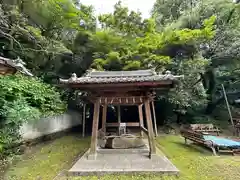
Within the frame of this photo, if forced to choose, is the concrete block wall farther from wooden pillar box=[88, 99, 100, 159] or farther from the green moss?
the green moss

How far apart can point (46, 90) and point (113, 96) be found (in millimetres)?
3819

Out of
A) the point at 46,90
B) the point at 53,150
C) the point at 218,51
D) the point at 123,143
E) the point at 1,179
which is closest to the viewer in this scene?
the point at 1,179

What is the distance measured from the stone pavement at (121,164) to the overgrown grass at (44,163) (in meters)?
0.70

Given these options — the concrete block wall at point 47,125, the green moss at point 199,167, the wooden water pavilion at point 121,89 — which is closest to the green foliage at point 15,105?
the concrete block wall at point 47,125

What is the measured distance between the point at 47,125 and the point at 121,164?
5.27 m

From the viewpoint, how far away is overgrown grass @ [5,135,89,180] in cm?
399

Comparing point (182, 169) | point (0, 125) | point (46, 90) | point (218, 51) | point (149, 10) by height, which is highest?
point (149, 10)

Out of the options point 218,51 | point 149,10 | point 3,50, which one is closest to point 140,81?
point 3,50

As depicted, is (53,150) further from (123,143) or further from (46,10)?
(46,10)

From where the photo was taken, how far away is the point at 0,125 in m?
4.71

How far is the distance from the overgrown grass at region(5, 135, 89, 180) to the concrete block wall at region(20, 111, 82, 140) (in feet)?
2.32

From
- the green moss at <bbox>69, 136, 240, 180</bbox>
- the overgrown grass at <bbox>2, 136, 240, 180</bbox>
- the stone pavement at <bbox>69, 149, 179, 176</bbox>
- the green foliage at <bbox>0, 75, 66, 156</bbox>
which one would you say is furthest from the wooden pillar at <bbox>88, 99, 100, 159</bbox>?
the green foliage at <bbox>0, 75, 66, 156</bbox>

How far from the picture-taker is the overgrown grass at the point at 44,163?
399cm

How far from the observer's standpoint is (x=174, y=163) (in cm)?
470
